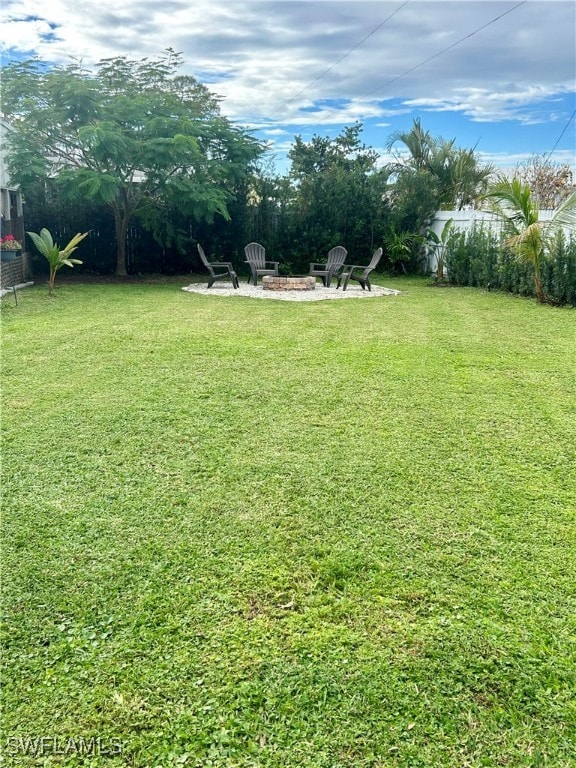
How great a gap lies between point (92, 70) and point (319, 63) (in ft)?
19.3

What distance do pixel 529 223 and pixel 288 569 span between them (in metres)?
8.53

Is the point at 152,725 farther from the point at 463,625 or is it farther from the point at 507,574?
the point at 507,574

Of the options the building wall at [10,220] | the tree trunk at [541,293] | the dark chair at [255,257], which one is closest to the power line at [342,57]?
the dark chair at [255,257]

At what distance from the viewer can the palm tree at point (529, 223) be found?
9047mm

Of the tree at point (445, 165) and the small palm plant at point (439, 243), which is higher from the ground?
the tree at point (445, 165)

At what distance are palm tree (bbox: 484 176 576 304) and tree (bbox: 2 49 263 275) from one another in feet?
18.0

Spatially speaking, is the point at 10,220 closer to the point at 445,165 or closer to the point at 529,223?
the point at 529,223

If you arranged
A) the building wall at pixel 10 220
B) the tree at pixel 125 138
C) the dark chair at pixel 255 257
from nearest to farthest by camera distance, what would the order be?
the building wall at pixel 10 220 → the tree at pixel 125 138 → the dark chair at pixel 255 257

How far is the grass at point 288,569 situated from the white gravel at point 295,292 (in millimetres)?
5710

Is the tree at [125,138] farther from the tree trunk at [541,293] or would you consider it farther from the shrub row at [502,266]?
the tree trunk at [541,293]

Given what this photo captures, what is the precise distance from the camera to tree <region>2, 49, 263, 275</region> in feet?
35.3

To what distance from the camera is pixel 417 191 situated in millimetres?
14188

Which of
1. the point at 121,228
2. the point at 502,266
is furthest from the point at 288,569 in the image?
the point at 121,228

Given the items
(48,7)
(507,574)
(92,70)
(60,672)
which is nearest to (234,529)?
(60,672)
